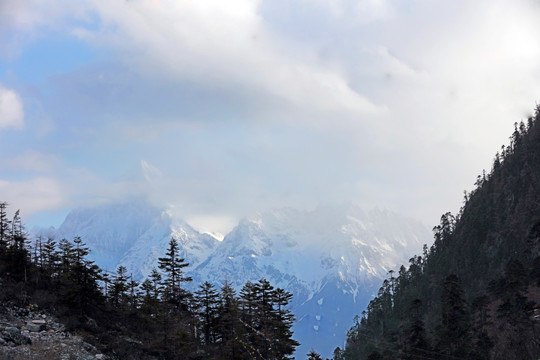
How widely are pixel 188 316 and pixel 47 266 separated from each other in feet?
68.0

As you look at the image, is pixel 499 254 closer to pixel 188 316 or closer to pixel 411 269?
pixel 411 269

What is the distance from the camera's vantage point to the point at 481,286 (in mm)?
141625

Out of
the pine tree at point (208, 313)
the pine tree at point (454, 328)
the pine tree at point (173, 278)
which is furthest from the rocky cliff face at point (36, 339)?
the pine tree at point (454, 328)

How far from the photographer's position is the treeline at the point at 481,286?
262 ft

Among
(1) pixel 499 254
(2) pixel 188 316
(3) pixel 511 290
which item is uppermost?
(1) pixel 499 254

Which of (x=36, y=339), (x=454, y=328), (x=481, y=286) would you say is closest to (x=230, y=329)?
(x=36, y=339)

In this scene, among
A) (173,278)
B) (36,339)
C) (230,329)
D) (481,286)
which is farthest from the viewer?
(481,286)

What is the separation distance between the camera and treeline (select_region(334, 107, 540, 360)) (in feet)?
262

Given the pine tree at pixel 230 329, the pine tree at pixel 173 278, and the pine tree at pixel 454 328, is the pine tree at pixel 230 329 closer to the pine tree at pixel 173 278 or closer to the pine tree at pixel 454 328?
the pine tree at pixel 173 278

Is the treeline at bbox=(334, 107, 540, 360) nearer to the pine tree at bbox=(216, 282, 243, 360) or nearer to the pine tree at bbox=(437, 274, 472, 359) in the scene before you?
the pine tree at bbox=(437, 274, 472, 359)

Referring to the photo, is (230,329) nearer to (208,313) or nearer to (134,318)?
(208,313)

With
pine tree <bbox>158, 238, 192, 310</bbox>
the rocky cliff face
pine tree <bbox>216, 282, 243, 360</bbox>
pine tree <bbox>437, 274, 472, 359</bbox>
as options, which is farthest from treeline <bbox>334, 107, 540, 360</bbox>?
the rocky cliff face

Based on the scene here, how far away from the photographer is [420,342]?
77.8m

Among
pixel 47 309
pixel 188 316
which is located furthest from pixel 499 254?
pixel 47 309
